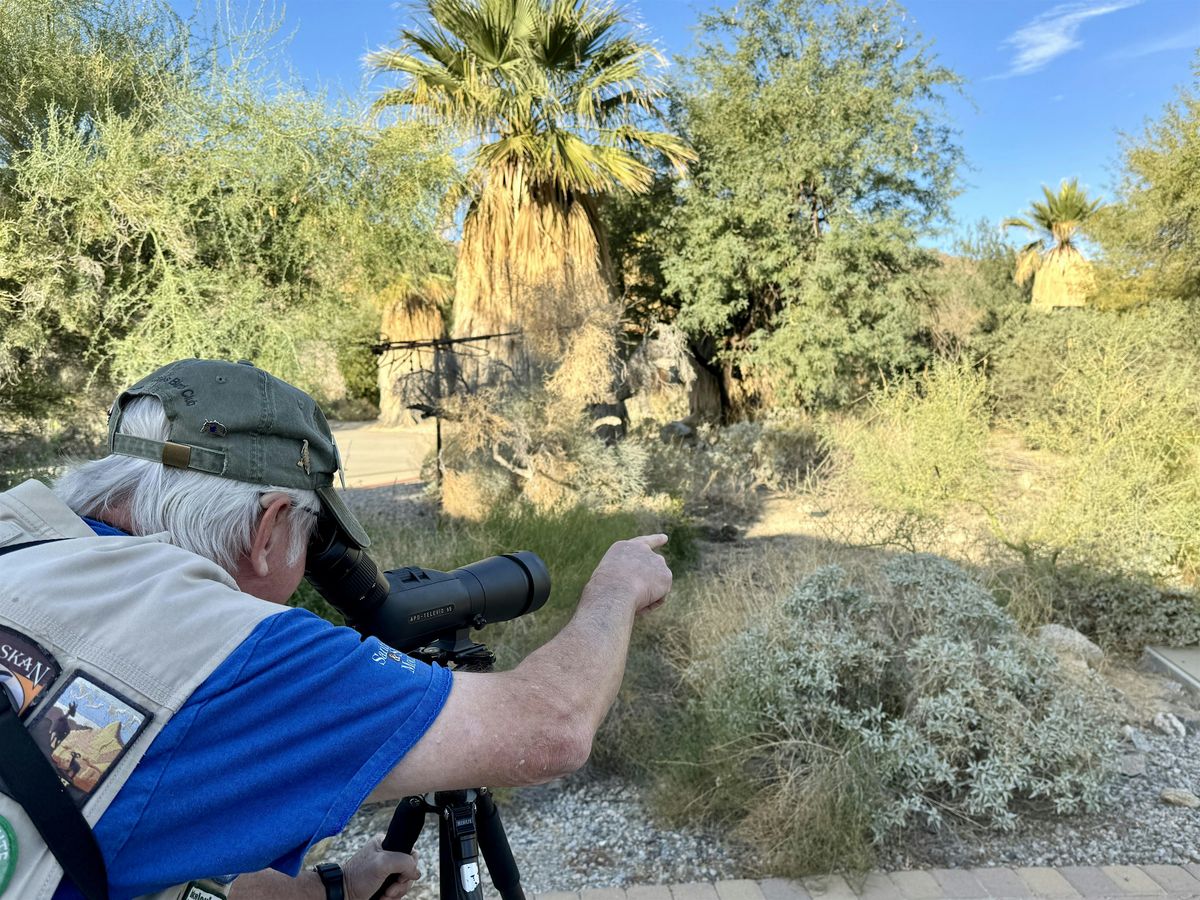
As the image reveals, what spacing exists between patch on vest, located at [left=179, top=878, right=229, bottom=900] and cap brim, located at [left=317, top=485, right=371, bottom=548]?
452 millimetres

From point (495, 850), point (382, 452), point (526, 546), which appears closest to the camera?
point (495, 850)

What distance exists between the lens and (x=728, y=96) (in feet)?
37.2

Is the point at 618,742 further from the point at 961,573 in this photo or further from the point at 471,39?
the point at 471,39

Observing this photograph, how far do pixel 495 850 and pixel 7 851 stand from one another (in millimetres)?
1069

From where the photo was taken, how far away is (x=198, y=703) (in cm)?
70

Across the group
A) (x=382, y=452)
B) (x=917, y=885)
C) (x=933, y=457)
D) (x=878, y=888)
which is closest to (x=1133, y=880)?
(x=917, y=885)

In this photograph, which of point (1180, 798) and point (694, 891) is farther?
point (1180, 798)

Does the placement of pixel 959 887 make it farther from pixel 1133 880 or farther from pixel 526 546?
pixel 526 546

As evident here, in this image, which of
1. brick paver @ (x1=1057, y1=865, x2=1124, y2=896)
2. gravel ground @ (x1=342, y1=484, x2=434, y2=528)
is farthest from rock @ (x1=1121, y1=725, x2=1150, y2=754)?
gravel ground @ (x1=342, y1=484, x2=434, y2=528)

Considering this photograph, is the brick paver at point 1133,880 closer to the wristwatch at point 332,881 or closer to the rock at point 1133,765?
the rock at point 1133,765

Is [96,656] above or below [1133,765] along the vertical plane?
above

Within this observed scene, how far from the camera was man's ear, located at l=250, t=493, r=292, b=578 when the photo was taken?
975mm

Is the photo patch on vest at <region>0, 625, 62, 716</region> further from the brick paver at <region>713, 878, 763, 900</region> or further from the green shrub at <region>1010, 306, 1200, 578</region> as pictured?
the green shrub at <region>1010, 306, 1200, 578</region>

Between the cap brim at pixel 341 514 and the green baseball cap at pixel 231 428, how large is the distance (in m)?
0.01
